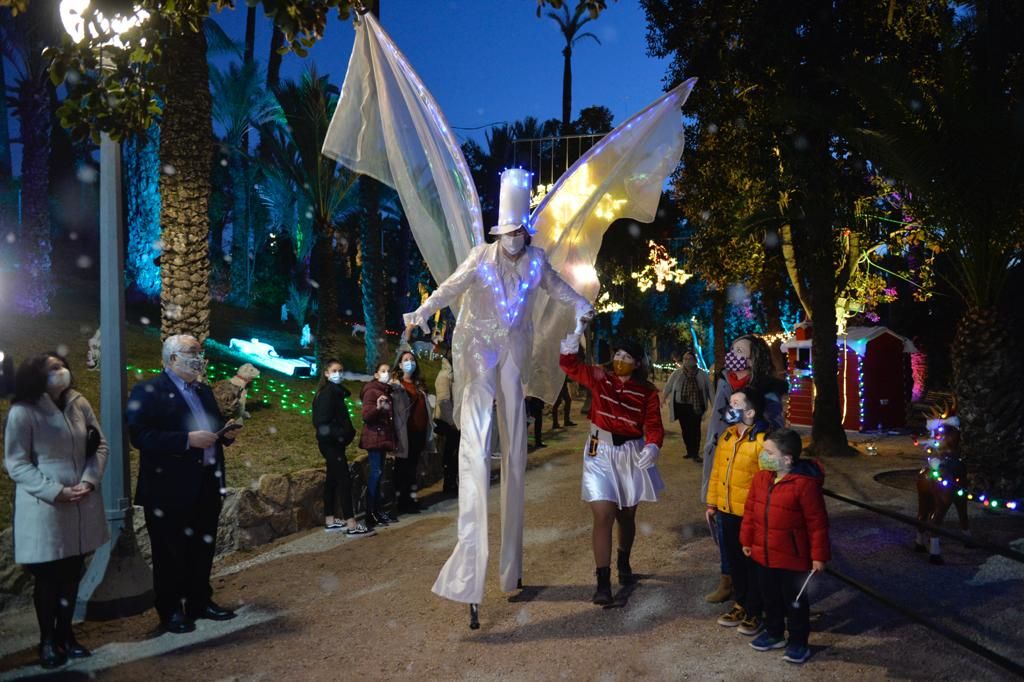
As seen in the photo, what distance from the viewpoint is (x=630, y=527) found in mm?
6117

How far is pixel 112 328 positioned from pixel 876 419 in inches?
657

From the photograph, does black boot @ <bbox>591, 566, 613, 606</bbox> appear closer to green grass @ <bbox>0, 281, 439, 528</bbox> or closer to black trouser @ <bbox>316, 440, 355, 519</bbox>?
black trouser @ <bbox>316, 440, 355, 519</bbox>

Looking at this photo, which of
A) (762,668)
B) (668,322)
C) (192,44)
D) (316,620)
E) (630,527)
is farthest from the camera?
(668,322)

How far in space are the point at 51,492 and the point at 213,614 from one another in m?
1.52

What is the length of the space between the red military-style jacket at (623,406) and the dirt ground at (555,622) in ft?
3.86

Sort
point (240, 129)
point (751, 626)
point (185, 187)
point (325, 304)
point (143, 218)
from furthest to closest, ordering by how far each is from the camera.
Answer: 1. point (240, 129)
2. point (143, 218)
3. point (325, 304)
4. point (185, 187)
5. point (751, 626)

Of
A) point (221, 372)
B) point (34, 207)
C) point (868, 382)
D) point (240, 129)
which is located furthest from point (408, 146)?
point (240, 129)

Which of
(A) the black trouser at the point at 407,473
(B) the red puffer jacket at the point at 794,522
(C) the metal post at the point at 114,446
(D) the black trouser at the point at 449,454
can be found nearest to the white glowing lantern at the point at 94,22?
(C) the metal post at the point at 114,446

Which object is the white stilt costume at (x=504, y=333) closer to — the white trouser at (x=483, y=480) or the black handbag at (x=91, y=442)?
the white trouser at (x=483, y=480)

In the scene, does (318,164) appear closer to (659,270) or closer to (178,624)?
(659,270)

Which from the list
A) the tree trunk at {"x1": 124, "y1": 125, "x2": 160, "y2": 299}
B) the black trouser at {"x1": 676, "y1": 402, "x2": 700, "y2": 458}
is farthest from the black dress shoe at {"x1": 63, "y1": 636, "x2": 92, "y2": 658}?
the tree trunk at {"x1": 124, "y1": 125, "x2": 160, "y2": 299}

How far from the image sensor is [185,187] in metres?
11.1

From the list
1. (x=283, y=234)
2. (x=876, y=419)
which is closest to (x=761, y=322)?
(x=283, y=234)

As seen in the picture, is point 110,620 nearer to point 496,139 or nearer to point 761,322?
point 496,139
